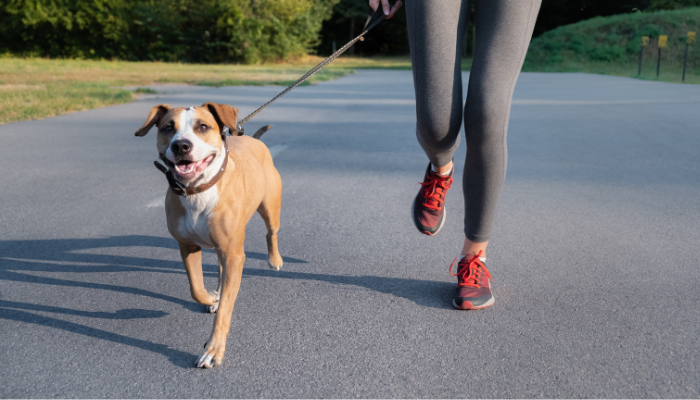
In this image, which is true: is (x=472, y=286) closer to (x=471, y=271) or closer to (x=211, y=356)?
(x=471, y=271)

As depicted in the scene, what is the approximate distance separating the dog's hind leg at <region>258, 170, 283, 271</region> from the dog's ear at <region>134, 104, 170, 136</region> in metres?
0.68

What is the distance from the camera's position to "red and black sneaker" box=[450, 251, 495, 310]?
253 cm

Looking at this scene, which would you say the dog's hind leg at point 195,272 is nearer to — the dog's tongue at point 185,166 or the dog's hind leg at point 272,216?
the dog's tongue at point 185,166

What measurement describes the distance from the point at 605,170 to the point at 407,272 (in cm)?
334

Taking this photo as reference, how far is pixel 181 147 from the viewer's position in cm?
216

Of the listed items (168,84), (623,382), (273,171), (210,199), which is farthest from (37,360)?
(168,84)

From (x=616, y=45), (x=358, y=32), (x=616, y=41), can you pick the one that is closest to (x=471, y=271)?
(x=616, y=45)

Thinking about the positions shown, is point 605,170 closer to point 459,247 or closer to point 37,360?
point 459,247

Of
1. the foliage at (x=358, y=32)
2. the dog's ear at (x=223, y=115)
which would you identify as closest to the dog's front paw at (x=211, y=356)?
the dog's ear at (x=223, y=115)

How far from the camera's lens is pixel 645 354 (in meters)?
2.12

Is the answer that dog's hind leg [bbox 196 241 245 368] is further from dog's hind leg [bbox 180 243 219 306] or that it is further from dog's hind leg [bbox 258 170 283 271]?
dog's hind leg [bbox 258 170 283 271]

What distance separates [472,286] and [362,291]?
511 mm

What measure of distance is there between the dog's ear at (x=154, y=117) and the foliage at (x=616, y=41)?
30.6 m

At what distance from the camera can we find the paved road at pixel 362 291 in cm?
199
